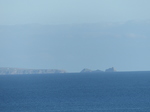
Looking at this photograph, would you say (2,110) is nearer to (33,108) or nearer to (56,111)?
(33,108)

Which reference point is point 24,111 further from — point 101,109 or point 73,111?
point 101,109

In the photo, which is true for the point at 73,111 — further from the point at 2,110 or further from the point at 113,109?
the point at 2,110

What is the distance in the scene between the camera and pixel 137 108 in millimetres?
57000

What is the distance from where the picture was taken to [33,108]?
58094mm

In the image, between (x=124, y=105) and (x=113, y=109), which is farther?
(x=124, y=105)

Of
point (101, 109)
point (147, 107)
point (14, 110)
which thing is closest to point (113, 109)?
point (101, 109)

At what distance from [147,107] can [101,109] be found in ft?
22.7

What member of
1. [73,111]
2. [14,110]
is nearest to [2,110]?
[14,110]

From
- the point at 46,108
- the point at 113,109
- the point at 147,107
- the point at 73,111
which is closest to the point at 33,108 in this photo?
the point at 46,108

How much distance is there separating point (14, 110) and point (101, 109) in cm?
1224

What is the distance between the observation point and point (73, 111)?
53625 mm

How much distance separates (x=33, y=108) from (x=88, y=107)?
7994 mm

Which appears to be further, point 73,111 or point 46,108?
point 46,108

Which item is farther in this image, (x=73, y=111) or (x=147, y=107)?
(x=147, y=107)
